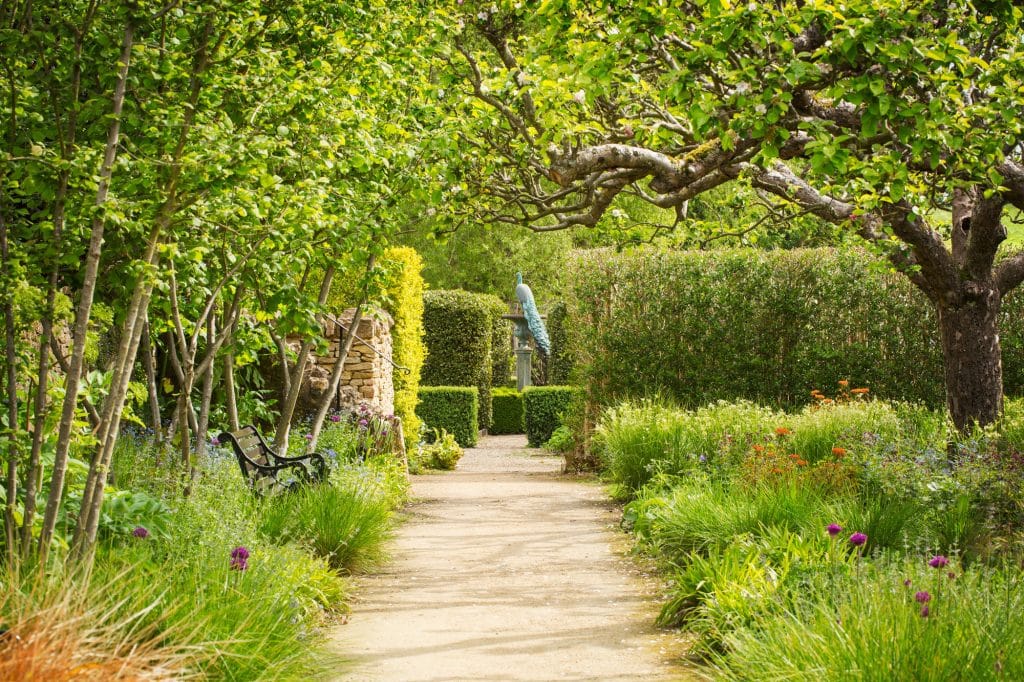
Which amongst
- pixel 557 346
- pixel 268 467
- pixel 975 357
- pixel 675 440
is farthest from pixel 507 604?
pixel 557 346

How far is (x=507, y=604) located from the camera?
5797 mm

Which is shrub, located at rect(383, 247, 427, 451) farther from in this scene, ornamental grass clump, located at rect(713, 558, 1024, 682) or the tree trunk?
ornamental grass clump, located at rect(713, 558, 1024, 682)

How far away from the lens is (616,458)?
10195 millimetres

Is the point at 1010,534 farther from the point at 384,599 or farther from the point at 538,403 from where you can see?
the point at 538,403

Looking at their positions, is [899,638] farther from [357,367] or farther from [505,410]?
[505,410]

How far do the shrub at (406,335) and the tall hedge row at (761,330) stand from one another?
2.62 metres

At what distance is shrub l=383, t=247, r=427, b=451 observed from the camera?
13.9 m

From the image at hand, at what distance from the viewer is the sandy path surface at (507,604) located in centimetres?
457

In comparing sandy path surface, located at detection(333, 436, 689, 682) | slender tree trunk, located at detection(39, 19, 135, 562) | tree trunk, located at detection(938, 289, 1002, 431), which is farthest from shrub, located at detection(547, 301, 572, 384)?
slender tree trunk, located at detection(39, 19, 135, 562)

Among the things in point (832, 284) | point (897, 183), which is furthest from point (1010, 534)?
point (832, 284)

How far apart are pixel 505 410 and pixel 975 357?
551 inches

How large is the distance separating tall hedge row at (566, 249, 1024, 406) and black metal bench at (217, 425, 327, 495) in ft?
20.1

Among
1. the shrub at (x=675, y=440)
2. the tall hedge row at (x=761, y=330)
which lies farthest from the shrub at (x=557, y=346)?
the shrub at (x=675, y=440)

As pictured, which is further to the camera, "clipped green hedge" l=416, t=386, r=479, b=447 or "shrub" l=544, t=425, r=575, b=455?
"clipped green hedge" l=416, t=386, r=479, b=447
